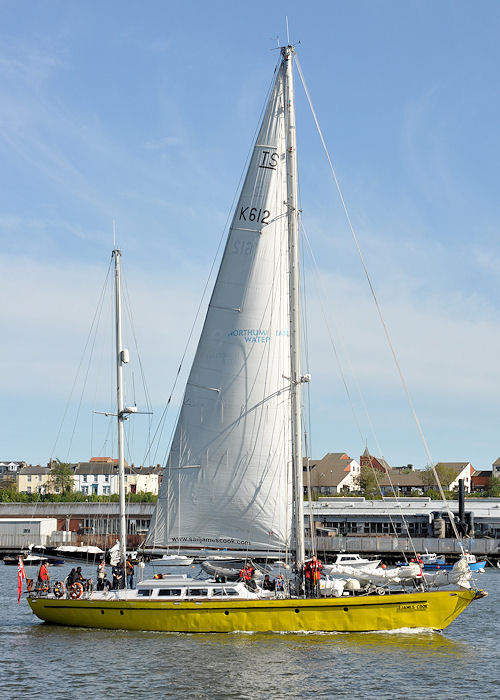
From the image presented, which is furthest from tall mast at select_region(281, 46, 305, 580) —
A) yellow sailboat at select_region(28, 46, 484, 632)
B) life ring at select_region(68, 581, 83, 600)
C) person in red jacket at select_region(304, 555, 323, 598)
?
life ring at select_region(68, 581, 83, 600)

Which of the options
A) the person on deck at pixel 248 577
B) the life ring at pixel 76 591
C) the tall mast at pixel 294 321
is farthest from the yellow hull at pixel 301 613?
the life ring at pixel 76 591

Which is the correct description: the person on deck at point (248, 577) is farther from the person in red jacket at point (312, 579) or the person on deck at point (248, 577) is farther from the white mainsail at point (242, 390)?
the person in red jacket at point (312, 579)

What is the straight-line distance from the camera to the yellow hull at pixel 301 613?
33438 mm

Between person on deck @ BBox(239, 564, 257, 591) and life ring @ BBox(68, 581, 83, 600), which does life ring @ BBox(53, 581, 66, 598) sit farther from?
person on deck @ BBox(239, 564, 257, 591)

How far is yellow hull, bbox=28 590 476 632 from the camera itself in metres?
33.4

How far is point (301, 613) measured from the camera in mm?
33406

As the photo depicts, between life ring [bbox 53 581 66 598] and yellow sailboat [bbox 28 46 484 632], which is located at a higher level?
yellow sailboat [bbox 28 46 484 632]

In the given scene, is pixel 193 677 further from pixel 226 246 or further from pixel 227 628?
pixel 226 246

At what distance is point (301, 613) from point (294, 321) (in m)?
11.9

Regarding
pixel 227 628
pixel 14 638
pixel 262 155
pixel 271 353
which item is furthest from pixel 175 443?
pixel 262 155

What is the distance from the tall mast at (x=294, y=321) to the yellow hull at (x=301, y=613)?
2.41 metres

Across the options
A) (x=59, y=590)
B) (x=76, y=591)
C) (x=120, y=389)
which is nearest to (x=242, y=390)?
(x=120, y=389)

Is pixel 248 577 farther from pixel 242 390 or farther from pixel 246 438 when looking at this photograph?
pixel 242 390

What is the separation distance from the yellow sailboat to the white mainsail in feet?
0.14
